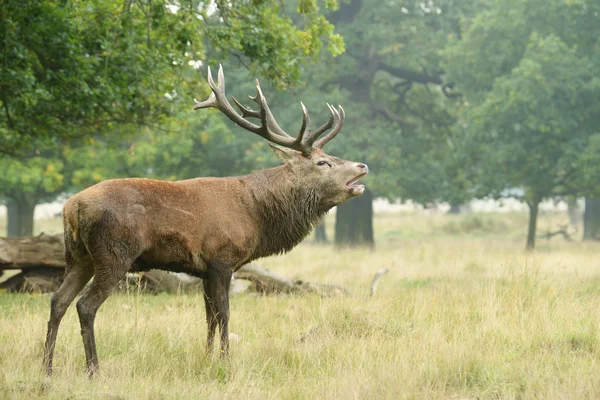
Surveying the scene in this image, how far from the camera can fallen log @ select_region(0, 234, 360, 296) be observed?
33.8ft

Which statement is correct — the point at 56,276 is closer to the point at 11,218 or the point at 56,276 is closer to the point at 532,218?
the point at 532,218

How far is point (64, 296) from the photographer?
5.82 metres

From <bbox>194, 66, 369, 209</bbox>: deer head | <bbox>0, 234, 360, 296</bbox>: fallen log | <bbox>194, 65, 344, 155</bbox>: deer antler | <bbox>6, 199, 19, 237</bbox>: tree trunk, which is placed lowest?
<bbox>6, 199, 19, 237</bbox>: tree trunk

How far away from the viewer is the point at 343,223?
22.9 meters

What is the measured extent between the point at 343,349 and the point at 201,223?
1.57 meters

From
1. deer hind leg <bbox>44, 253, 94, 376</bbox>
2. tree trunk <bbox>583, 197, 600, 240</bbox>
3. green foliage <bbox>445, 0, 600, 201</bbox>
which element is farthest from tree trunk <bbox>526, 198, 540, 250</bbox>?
deer hind leg <bbox>44, 253, 94, 376</bbox>

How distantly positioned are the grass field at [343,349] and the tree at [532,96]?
10.3m

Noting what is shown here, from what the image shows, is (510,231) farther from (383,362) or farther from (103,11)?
(383,362)

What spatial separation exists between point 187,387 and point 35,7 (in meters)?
6.21

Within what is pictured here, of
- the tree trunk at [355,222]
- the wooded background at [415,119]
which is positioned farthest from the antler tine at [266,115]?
the tree trunk at [355,222]

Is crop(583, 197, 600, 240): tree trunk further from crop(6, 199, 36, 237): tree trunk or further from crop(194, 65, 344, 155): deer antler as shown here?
crop(194, 65, 344, 155): deer antler

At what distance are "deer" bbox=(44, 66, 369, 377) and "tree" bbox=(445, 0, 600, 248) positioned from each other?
1327cm

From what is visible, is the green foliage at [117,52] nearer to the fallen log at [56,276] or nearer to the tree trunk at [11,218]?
the fallen log at [56,276]

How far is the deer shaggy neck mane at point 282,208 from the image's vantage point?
665cm
